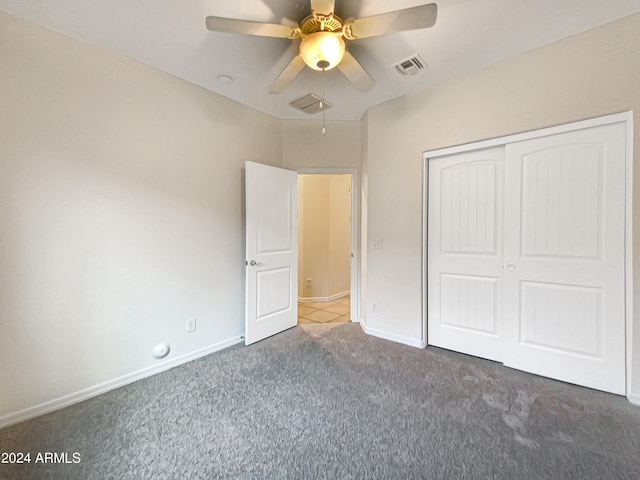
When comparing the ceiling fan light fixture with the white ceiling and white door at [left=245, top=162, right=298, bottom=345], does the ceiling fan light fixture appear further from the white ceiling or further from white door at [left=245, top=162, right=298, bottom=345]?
white door at [left=245, top=162, right=298, bottom=345]

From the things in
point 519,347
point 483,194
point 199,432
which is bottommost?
point 199,432

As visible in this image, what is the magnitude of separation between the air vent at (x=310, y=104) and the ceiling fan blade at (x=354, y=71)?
0.94 metres

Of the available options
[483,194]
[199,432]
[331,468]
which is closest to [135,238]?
[199,432]

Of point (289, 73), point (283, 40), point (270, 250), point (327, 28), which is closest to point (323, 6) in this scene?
point (327, 28)

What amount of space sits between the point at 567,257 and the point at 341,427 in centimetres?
210

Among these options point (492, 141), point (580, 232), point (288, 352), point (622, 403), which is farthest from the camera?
point (288, 352)

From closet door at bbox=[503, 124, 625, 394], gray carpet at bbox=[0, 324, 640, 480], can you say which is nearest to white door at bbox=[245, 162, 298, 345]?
gray carpet at bbox=[0, 324, 640, 480]

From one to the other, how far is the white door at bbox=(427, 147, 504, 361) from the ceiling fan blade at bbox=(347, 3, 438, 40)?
1.47 metres

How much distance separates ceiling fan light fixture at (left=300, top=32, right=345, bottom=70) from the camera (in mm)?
1677

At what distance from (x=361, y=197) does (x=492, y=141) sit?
153cm

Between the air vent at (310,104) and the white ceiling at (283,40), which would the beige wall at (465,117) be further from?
the air vent at (310,104)

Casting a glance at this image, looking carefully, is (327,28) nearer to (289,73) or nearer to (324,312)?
(289,73)

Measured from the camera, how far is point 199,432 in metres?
1.68

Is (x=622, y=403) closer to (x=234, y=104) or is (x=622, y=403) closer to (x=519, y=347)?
(x=519, y=347)
